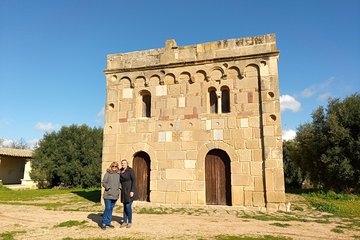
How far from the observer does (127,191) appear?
7488mm

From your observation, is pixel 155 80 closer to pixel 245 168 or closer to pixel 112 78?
pixel 112 78

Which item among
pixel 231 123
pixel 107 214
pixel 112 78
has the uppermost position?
pixel 112 78

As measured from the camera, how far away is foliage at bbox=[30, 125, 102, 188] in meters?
24.5

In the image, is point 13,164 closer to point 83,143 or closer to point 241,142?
point 83,143

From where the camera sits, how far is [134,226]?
729 centimetres

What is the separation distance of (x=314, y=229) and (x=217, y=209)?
12.4 ft

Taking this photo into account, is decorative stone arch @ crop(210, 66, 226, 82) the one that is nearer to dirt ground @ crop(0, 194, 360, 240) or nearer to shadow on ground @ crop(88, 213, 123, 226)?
dirt ground @ crop(0, 194, 360, 240)

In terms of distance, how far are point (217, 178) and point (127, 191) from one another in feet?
14.3

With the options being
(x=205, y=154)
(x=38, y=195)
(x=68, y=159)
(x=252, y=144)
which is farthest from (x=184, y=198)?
(x=68, y=159)

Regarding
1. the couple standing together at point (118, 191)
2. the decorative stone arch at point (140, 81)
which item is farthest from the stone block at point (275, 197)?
the decorative stone arch at point (140, 81)

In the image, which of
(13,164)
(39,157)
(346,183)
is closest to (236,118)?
(346,183)

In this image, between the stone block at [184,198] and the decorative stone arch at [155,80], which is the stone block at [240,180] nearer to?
the stone block at [184,198]

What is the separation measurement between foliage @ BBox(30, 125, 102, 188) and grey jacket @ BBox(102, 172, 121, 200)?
18.0m

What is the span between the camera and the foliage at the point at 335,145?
15070 mm
